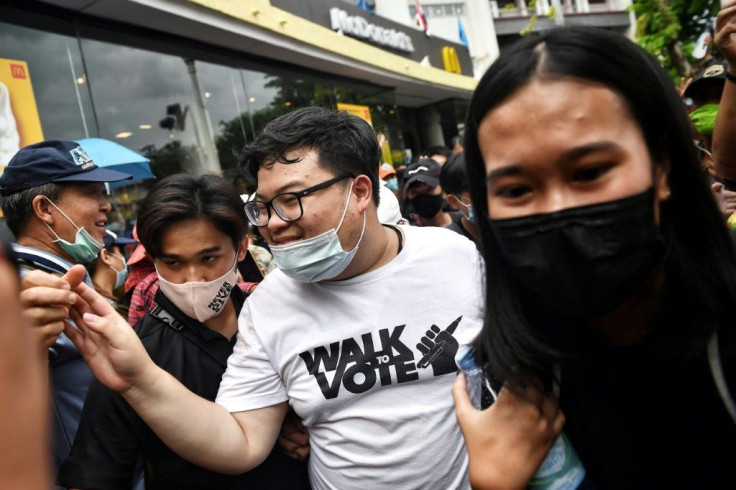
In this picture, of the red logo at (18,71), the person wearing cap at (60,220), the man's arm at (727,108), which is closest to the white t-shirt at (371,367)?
the person wearing cap at (60,220)

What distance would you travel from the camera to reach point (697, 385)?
1.02m

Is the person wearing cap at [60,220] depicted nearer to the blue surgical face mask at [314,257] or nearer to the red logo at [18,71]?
the blue surgical face mask at [314,257]

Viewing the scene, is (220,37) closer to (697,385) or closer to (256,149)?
(256,149)

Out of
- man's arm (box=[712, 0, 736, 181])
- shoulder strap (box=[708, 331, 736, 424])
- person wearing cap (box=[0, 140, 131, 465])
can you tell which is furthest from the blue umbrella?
shoulder strap (box=[708, 331, 736, 424])

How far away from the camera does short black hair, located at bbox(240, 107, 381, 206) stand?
1.82m

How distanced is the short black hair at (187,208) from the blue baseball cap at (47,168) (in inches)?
A: 31.5

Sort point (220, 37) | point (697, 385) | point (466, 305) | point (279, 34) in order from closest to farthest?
point (697, 385)
point (466, 305)
point (220, 37)
point (279, 34)

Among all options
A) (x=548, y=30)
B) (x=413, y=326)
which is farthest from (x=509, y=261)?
(x=413, y=326)

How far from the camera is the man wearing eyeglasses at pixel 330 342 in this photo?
1540 millimetres

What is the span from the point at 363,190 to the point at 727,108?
4.27 ft

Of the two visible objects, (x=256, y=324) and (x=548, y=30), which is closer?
(x=548, y=30)

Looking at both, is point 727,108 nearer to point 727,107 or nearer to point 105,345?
point 727,107

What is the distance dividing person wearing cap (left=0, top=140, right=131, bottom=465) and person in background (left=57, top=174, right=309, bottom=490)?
0.55m

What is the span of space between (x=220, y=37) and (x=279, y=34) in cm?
103
